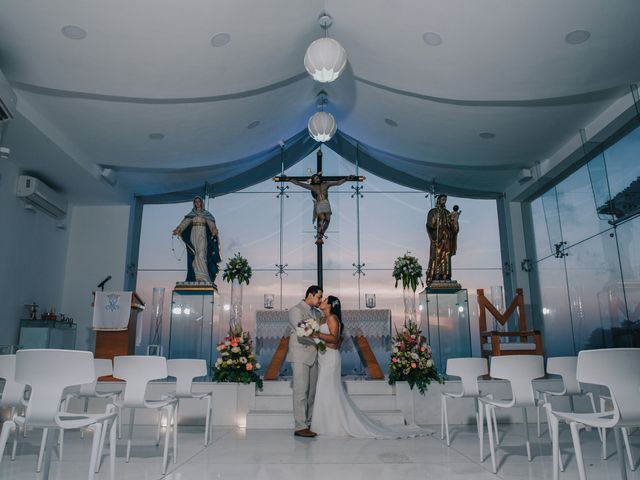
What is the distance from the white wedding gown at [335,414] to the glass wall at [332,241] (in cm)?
456

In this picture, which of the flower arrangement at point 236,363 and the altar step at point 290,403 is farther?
the flower arrangement at point 236,363

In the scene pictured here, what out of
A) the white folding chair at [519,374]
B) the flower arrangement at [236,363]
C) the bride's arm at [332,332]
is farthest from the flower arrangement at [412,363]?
the white folding chair at [519,374]

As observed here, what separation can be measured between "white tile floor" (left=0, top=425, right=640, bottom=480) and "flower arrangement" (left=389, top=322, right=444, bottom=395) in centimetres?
98

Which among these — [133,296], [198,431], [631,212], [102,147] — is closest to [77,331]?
[133,296]

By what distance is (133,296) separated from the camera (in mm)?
8141

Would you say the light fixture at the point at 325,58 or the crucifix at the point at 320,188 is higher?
the light fixture at the point at 325,58

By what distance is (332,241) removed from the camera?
1065 cm

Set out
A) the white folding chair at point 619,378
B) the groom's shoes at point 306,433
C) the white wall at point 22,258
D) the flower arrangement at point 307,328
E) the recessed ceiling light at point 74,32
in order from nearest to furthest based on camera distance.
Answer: the white folding chair at point 619,378
the recessed ceiling light at point 74,32
the flower arrangement at point 307,328
the groom's shoes at point 306,433
the white wall at point 22,258

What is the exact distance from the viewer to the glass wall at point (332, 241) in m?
10.3

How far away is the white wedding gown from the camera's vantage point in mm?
5469

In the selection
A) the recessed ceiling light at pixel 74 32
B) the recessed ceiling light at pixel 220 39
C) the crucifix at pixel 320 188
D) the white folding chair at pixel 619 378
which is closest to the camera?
the white folding chair at pixel 619 378

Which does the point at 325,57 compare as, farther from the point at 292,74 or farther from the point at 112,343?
the point at 112,343

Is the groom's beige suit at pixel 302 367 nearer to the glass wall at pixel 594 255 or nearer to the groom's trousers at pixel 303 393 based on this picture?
the groom's trousers at pixel 303 393

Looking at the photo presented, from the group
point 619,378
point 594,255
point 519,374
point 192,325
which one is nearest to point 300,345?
point 519,374
